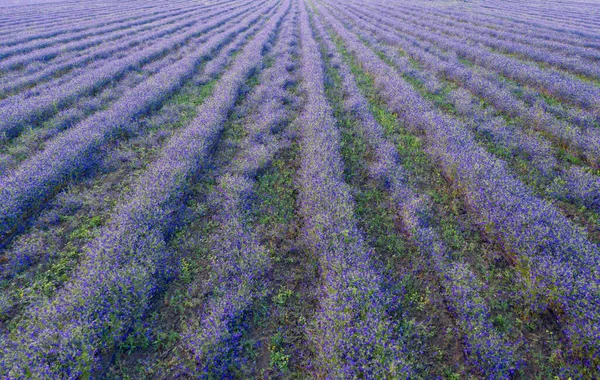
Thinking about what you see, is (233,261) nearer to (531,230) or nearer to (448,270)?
(448,270)

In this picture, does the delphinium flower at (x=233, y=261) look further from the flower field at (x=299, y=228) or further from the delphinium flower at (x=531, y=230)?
the delphinium flower at (x=531, y=230)

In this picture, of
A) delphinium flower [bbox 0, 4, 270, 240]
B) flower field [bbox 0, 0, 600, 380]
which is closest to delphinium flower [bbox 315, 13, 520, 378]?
flower field [bbox 0, 0, 600, 380]

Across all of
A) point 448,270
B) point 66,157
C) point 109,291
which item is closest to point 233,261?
point 109,291

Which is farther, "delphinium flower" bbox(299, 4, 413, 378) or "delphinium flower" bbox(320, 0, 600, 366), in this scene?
"delphinium flower" bbox(320, 0, 600, 366)

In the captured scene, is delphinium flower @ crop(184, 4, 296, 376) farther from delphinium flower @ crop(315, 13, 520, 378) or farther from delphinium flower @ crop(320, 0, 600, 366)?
delphinium flower @ crop(320, 0, 600, 366)

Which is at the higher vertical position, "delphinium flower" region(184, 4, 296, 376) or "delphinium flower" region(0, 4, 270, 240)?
"delphinium flower" region(0, 4, 270, 240)

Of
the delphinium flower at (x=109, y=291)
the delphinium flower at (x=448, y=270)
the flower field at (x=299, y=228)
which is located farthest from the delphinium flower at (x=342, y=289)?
the delphinium flower at (x=109, y=291)

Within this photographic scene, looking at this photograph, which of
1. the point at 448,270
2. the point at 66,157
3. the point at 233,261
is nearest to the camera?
the point at 448,270

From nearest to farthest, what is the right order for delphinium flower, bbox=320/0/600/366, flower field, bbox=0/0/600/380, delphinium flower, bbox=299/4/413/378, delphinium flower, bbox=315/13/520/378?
delphinium flower, bbox=299/4/413/378 → delphinium flower, bbox=315/13/520/378 → flower field, bbox=0/0/600/380 → delphinium flower, bbox=320/0/600/366

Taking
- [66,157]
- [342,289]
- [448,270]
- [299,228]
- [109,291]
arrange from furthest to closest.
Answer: [66,157], [299,228], [448,270], [342,289], [109,291]
